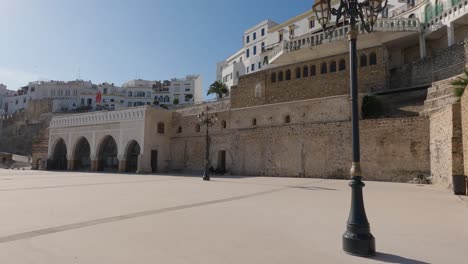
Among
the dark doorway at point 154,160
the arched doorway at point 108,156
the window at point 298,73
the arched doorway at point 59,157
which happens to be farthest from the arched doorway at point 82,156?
the window at point 298,73

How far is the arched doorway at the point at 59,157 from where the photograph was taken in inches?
1331

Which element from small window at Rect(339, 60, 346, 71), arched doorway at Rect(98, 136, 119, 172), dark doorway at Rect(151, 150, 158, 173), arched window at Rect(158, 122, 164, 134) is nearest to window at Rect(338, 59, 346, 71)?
small window at Rect(339, 60, 346, 71)

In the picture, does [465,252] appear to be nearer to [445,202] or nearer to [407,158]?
[445,202]

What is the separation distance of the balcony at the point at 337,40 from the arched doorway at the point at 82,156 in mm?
22278

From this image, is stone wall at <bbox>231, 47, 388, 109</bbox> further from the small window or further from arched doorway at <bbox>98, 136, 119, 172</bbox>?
arched doorway at <bbox>98, 136, 119, 172</bbox>

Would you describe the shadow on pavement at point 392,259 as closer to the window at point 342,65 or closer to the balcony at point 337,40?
the balcony at point 337,40

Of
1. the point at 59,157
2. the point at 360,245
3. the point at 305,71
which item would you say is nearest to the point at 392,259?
the point at 360,245

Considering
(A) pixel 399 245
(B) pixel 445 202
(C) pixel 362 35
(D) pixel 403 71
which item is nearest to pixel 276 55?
(C) pixel 362 35

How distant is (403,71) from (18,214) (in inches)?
987

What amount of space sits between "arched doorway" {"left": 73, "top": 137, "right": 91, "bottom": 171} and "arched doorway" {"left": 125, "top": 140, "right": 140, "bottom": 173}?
5.57 metres

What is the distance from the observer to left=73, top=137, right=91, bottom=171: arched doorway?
32.2m

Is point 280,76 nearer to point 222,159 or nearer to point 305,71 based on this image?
point 305,71

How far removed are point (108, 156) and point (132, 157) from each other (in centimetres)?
472

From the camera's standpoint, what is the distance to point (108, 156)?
33.1 m
